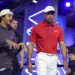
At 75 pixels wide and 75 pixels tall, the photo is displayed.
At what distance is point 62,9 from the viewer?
7730 millimetres

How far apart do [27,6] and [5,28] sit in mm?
3816

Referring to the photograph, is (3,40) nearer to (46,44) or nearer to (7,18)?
(7,18)

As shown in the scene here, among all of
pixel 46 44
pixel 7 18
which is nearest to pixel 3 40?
pixel 7 18

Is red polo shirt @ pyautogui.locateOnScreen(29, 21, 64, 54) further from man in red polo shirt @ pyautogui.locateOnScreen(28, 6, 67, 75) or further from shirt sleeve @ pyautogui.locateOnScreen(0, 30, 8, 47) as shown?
shirt sleeve @ pyautogui.locateOnScreen(0, 30, 8, 47)

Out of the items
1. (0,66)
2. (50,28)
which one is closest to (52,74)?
(50,28)

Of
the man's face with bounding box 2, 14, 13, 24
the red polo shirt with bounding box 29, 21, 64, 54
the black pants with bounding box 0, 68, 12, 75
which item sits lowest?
the black pants with bounding box 0, 68, 12, 75

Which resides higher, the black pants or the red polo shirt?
the red polo shirt

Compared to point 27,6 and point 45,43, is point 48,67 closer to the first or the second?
point 45,43

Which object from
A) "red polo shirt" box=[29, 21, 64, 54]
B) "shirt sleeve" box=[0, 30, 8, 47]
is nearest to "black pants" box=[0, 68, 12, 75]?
"shirt sleeve" box=[0, 30, 8, 47]

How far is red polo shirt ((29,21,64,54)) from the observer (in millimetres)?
2906

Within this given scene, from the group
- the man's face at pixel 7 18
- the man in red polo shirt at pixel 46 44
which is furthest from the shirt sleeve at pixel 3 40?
the man in red polo shirt at pixel 46 44

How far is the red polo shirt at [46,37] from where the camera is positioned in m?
2.91

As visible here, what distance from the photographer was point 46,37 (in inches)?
115

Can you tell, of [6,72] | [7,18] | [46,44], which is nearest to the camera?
[6,72]
